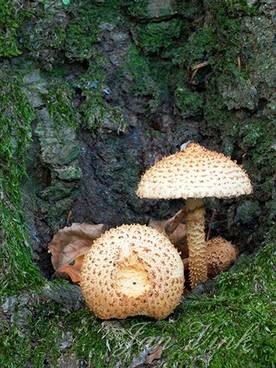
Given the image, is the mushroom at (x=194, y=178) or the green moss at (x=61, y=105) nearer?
→ the mushroom at (x=194, y=178)

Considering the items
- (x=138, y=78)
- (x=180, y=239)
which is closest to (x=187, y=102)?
(x=138, y=78)

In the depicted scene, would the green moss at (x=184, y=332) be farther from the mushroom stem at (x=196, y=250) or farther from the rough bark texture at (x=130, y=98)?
the rough bark texture at (x=130, y=98)

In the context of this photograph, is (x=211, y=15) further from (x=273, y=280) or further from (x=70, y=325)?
(x=70, y=325)

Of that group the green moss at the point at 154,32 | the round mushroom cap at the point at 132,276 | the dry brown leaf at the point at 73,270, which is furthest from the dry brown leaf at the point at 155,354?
the green moss at the point at 154,32

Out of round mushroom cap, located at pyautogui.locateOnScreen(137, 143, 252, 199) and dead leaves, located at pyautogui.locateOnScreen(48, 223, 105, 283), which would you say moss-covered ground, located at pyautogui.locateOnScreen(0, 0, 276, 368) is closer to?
dead leaves, located at pyautogui.locateOnScreen(48, 223, 105, 283)

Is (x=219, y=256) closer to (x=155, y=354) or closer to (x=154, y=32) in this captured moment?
(x=155, y=354)

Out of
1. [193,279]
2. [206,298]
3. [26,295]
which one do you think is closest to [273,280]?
[206,298]
